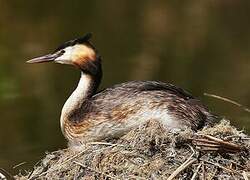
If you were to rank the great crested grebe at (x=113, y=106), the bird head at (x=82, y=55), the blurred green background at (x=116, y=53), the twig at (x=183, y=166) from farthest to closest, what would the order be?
the blurred green background at (x=116, y=53) → the bird head at (x=82, y=55) → the great crested grebe at (x=113, y=106) → the twig at (x=183, y=166)

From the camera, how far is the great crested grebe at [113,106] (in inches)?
254

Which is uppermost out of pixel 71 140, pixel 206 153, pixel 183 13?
pixel 206 153

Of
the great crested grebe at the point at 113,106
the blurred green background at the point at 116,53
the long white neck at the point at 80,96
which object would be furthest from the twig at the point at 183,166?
the blurred green background at the point at 116,53

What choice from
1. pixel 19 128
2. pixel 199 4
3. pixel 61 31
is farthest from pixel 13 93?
pixel 199 4

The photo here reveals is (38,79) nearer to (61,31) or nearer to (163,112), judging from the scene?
(61,31)

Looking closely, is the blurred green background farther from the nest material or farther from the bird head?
the nest material

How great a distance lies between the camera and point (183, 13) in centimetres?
1808

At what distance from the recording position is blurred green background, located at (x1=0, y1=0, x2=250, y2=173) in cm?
1005

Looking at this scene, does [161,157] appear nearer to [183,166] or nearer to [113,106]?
[183,166]

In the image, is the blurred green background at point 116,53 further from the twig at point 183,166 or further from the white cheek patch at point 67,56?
the twig at point 183,166

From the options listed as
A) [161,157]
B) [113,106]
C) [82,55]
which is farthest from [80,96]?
[161,157]

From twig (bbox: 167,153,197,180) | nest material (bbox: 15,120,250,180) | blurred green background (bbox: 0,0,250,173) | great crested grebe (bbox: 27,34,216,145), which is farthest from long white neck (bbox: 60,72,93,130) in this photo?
twig (bbox: 167,153,197,180)

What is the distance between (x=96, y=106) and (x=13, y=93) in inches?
192

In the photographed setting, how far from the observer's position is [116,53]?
14250 millimetres
